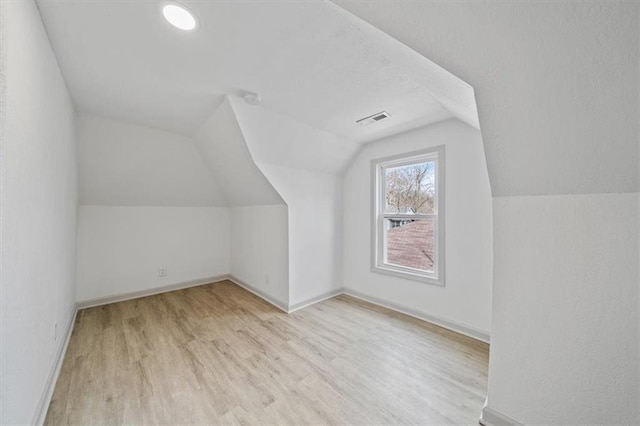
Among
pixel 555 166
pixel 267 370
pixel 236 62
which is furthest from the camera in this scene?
pixel 267 370

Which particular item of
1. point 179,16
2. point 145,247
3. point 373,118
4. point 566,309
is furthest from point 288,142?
point 145,247

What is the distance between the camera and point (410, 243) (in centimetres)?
291

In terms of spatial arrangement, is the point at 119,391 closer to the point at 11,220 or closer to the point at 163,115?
the point at 11,220

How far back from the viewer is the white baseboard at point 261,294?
2.96 m

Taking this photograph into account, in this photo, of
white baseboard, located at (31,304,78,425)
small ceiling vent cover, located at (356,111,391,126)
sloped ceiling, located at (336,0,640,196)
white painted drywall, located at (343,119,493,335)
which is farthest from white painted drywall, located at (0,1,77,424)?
white painted drywall, located at (343,119,493,335)

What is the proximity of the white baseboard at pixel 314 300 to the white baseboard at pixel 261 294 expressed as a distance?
0.10 m

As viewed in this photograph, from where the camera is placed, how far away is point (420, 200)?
2.80 metres

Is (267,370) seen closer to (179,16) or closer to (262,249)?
(262,249)

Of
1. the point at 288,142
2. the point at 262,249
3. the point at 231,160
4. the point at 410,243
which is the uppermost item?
the point at 288,142

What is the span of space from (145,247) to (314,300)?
274cm

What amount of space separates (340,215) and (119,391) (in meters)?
2.89

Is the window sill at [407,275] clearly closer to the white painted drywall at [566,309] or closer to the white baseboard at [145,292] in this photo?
the white painted drywall at [566,309]

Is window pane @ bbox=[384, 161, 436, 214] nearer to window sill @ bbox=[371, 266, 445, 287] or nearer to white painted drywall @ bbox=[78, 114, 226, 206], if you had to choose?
window sill @ bbox=[371, 266, 445, 287]

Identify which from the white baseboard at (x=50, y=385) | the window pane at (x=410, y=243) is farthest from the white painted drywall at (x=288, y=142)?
the white baseboard at (x=50, y=385)
